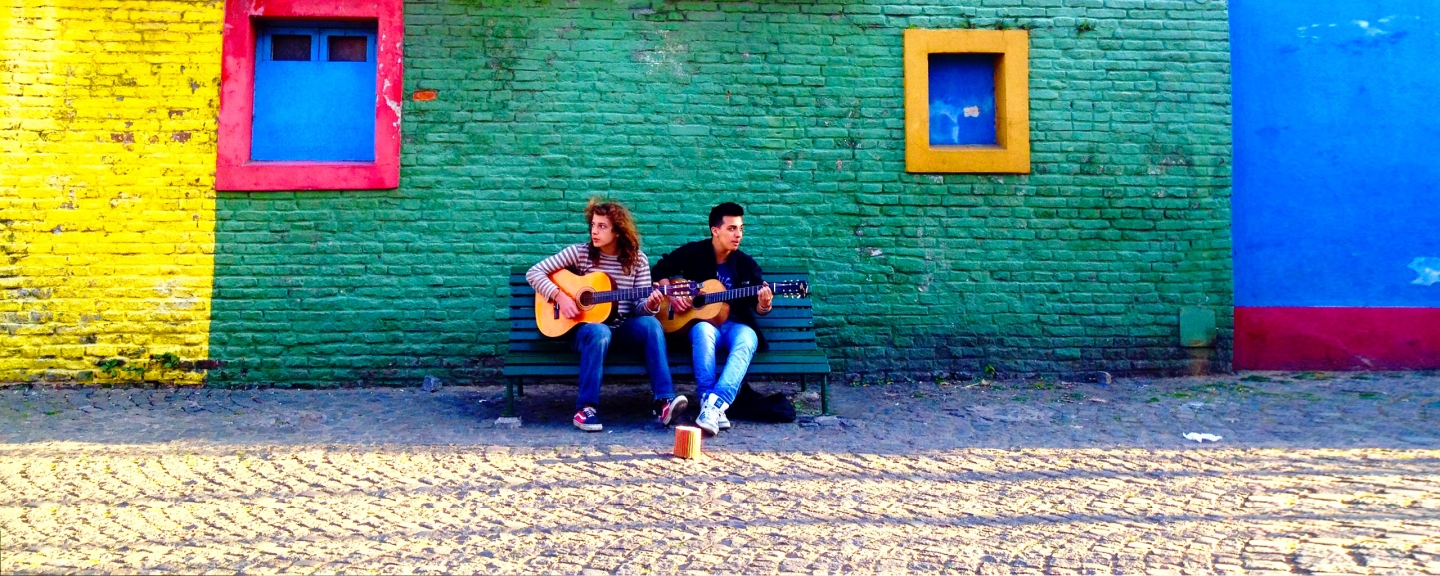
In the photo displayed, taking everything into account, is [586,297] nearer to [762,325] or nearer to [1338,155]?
[762,325]

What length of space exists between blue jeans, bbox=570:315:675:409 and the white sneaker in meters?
0.27

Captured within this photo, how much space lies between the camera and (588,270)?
5.62 meters

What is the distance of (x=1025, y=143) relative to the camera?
6871 millimetres

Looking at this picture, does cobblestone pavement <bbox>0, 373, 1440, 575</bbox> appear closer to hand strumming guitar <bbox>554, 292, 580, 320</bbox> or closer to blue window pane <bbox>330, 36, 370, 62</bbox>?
hand strumming guitar <bbox>554, 292, 580, 320</bbox>

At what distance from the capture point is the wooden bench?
543 centimetres

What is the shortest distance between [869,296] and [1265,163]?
125 inches

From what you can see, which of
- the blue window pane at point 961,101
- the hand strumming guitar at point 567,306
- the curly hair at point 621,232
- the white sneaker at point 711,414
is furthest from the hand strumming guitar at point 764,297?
the blue window pane at point 961,101

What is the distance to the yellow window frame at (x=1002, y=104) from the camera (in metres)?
6.84

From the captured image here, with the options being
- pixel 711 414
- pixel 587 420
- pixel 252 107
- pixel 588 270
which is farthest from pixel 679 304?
pixel 252 107

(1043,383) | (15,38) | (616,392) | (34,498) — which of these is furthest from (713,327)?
(15,38)

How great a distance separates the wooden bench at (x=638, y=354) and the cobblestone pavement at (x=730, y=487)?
0.31m

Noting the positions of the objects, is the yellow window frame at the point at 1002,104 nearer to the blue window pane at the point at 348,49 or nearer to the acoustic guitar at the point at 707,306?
the acoustic guitar at the point at 707,306

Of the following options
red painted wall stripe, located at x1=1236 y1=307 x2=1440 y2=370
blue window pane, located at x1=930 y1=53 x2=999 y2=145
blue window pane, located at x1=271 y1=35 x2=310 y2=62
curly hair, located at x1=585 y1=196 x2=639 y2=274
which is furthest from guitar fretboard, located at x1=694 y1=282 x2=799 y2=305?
red painted wall stripe, located at x1=1236 y1=307 x2=1440 y2=370

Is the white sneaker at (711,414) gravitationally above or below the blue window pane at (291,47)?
below
